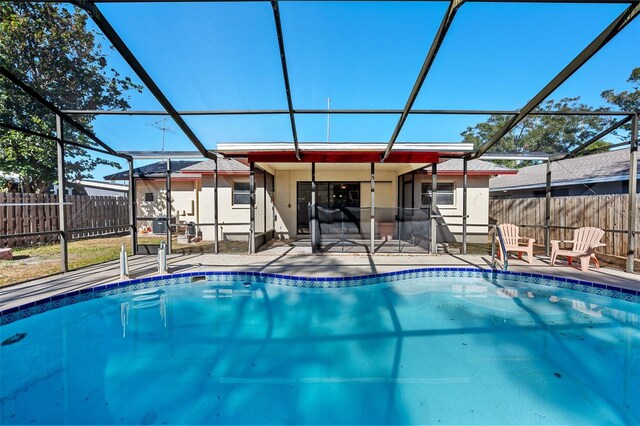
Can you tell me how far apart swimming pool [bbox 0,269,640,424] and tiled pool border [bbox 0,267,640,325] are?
28 millimetres

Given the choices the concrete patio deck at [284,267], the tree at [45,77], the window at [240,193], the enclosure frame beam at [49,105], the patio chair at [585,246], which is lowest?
the concrete patio deck at [284,267]

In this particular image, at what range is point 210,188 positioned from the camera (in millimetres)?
10562

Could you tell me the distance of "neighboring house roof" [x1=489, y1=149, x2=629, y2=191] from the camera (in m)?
10.2

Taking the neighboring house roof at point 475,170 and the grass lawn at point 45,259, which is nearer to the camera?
the grass lawn at point 45,259

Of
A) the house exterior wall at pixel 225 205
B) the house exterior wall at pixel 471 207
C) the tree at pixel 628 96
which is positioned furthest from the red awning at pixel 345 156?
the tree at pixel 628 96

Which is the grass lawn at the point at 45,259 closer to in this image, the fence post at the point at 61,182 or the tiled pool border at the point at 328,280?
the fence post at the point at 61,182

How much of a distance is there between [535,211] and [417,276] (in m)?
6.78

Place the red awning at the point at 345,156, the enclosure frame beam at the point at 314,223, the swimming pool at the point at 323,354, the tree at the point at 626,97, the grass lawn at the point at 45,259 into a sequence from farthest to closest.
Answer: the tree at the point at 626,97, the enclosure frame beam at the point at 314,223, the red awning at the point at 345,156, the grass lawn at the point at 45,259, the swimming pool at the point at 323,354

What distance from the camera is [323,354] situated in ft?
11.5

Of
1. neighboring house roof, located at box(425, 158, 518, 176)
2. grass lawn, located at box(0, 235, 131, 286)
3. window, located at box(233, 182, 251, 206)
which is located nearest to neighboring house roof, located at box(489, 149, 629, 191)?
neighboring house roof, located at box(425, 158, 518, 176)

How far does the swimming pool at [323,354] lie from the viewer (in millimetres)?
2600

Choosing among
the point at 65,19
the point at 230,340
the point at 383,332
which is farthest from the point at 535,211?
the point at 65,19

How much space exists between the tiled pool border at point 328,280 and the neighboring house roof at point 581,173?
23.1ft

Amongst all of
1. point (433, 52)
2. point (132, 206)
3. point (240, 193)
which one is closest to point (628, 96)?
point (433, 52)
